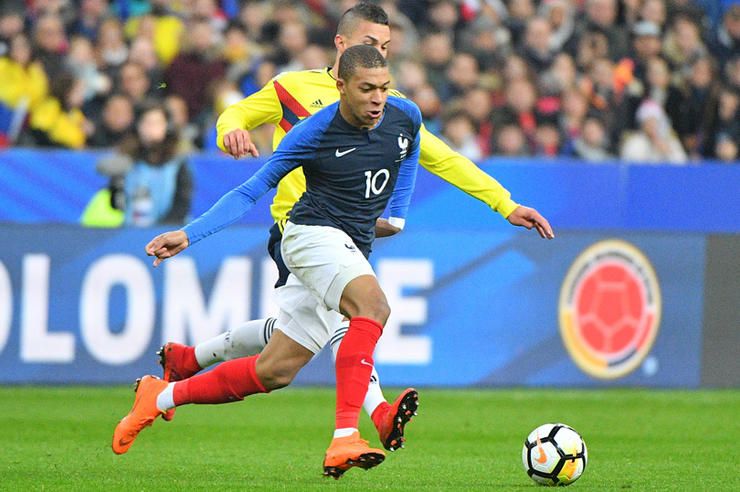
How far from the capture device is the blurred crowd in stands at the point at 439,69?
14.4 m

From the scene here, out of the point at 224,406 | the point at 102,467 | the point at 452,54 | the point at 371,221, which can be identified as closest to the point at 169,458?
the point at 102,467

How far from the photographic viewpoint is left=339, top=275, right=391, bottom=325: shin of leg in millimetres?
6660

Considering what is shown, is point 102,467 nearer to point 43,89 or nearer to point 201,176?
point 201,176

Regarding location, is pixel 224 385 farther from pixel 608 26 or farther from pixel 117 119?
pixel 608 26

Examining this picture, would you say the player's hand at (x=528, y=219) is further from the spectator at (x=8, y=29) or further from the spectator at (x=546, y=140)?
the spectator at (x=8, y=29)

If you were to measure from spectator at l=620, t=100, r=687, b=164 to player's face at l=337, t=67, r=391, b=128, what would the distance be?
951 cm

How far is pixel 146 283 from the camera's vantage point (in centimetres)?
1199

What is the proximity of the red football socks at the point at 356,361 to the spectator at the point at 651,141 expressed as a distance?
9697 millimetres

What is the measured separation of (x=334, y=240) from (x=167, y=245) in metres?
0.84

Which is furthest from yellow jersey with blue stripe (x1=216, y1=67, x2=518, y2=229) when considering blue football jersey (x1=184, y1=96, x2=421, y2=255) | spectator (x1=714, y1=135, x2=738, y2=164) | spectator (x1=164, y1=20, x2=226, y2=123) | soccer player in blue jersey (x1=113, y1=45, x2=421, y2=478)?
spectator (x1=714, y1=135, x2=738, y2=164)

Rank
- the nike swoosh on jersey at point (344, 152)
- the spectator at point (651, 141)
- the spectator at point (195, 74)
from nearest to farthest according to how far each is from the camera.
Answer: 1. the nike swoosh on jersey at point (344, 152)
2. the spectator at point (195, 74)
3. the spectator at point (651, 141)

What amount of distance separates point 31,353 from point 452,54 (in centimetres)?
638

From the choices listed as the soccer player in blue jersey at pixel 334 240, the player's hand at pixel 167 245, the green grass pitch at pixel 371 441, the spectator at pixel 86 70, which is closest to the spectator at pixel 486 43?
the spectator at pixel 86 70

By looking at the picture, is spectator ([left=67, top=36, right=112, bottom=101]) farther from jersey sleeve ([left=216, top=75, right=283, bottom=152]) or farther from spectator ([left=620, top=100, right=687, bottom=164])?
jersey sleeve ([left=216, top=75, right=283, bottom=152])
